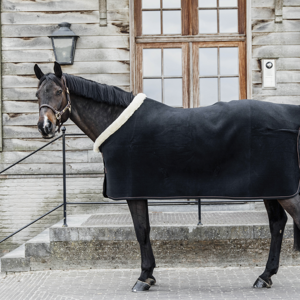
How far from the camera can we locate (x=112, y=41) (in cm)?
707

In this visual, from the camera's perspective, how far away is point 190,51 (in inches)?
285

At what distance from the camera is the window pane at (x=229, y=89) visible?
7.23 metres

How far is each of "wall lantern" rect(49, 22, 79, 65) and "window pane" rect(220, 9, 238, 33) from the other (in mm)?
2339

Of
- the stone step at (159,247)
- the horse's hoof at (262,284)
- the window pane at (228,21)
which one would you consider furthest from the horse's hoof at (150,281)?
the window pane at (228,21)

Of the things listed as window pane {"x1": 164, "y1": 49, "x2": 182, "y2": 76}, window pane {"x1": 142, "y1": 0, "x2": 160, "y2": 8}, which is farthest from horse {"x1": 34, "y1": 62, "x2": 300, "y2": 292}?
window pane {"x1": 142, "y1": 0, "x2": 160, "y2": 8}

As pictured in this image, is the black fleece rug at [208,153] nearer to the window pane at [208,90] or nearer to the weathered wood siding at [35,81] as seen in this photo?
the weathered wood siding at [35,81]

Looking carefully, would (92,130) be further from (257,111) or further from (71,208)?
(71,208)

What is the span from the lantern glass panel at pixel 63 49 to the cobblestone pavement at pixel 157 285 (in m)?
3.41

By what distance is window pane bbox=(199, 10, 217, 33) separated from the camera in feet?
23.7

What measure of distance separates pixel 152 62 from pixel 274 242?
3.97 meters

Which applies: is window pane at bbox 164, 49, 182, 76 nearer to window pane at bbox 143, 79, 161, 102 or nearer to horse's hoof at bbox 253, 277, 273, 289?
window pane at bbox 143, 79, 161, 102

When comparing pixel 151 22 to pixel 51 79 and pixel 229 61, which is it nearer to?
pixel 229 61

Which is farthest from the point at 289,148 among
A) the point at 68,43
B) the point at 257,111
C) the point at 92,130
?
the point at 68,43

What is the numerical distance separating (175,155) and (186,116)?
0.36m
